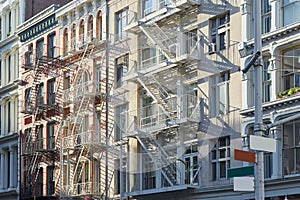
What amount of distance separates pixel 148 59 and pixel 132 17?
303 centimetres

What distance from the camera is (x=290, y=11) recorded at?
97.3ft

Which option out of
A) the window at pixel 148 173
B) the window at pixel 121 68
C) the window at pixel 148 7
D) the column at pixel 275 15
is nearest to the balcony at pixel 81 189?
the window at pixel 148 173

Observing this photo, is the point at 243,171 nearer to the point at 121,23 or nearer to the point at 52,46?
the point at 121,23

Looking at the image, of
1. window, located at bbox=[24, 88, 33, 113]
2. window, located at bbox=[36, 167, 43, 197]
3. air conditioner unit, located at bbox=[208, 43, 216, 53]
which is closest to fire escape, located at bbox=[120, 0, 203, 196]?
air conditioner unit, located at bbox=[208, 43, 216, 53]

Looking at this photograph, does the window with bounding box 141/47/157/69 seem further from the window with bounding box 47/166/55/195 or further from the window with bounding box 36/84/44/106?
the window with bounding box 36/84/44/106

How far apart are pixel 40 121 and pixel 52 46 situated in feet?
16.2

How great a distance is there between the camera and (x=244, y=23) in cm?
3147

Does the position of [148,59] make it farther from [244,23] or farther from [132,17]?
[244,23]

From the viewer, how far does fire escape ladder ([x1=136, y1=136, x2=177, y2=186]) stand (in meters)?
35.2

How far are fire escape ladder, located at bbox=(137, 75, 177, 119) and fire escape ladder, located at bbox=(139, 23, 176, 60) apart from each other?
1.62m

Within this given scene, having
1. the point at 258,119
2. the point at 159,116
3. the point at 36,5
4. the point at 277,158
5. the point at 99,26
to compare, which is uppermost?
the point at 36,5

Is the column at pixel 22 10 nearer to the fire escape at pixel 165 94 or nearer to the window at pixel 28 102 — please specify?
the window at pixel 28 102

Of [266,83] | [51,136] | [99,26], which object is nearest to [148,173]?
[266,83]

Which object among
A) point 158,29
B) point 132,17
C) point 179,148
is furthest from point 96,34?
point 179,148
